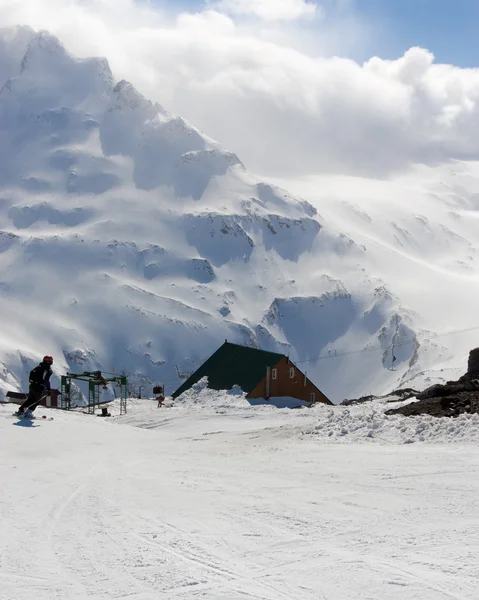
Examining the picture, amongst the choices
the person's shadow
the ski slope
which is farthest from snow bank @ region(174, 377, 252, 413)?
the ski slope

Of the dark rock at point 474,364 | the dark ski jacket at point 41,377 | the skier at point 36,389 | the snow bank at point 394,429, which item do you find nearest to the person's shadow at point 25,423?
the skier at point 36,389

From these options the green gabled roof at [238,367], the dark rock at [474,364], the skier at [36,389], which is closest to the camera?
the skier at [36,389]

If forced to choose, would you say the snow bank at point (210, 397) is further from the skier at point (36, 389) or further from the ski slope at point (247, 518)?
the ski slope at point (247, 518)

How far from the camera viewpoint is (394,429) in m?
17.7

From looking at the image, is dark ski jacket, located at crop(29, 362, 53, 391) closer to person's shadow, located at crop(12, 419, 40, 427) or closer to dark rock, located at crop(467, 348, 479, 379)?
person's shadow, located at crop(12, 419, 40, 427)

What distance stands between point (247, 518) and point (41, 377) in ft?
38.2

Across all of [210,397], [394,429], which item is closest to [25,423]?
[394,429]

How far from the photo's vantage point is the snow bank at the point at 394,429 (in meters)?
16.7

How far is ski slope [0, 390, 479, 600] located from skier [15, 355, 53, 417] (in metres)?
2.45

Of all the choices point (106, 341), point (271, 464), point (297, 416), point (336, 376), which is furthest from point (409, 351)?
point (271, 464)

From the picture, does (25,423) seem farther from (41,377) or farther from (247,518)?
(247,518)

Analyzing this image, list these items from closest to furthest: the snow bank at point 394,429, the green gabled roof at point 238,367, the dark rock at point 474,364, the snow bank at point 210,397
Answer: the snow bank at point 394,429
the dark rock at point 474,364
the snow bank at point 210,397
the green gabled roof at point 238,367

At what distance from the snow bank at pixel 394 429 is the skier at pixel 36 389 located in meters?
6.56

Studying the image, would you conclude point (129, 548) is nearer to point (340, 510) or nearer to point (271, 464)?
point (340, 510)
